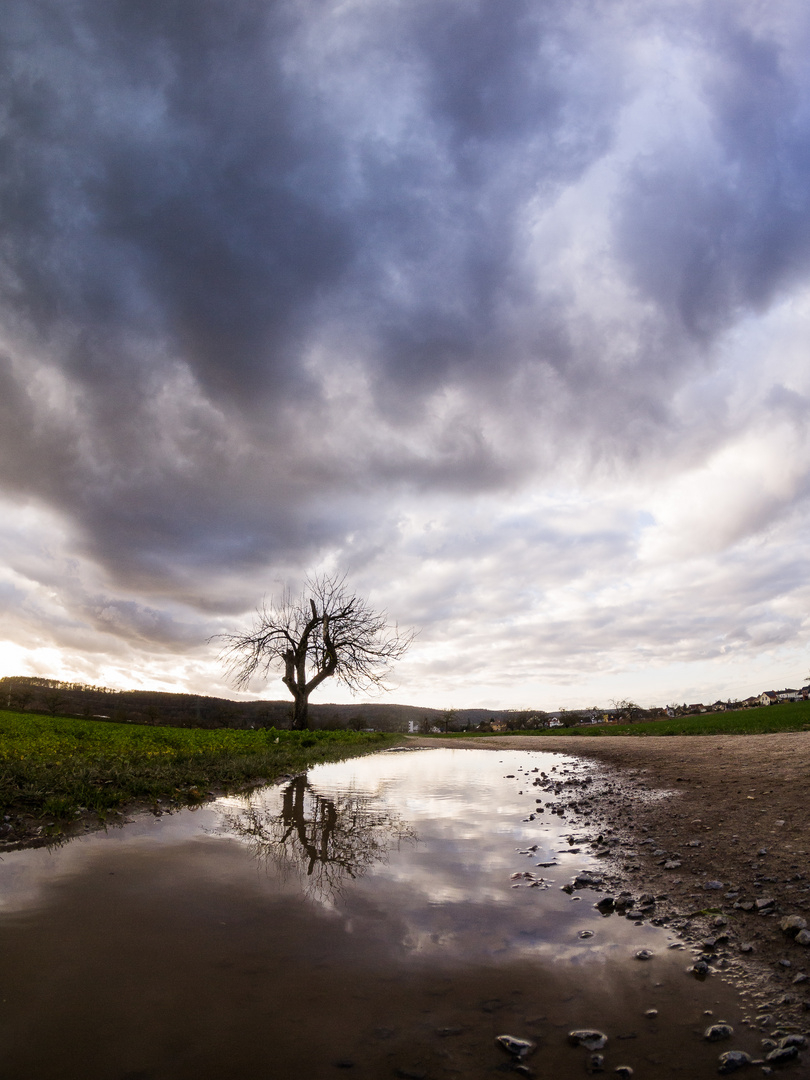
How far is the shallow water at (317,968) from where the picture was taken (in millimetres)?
2098

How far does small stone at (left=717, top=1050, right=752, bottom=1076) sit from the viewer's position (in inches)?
82.8

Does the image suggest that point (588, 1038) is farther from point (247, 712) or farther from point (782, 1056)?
point (247, 712)

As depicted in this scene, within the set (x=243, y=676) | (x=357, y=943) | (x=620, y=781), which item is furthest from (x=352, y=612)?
(x=357, y=943)

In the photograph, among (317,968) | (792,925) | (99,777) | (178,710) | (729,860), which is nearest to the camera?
(317,968)

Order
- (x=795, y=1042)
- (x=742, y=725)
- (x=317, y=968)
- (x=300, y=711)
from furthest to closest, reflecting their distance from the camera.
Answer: (x=742, y=725)
(x=300, y=711)
(x=317, y=968)
(x=795, y=1042)

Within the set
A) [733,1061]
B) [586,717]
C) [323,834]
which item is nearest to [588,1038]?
[733,1061]

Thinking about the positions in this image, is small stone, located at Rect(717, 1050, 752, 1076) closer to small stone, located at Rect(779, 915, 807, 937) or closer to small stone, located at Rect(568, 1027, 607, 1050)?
small stone, located at Rect(568, 1027, 607, 1050)

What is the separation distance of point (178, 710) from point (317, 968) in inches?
2637

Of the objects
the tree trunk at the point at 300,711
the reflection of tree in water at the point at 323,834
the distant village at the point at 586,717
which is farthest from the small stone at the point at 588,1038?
the distant village at the point at 586,717

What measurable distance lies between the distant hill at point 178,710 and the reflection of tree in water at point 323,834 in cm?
2871

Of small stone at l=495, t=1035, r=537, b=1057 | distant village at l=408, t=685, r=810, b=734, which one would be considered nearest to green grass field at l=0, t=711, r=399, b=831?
small stone at l=495, t=1035, r=537, b=1057

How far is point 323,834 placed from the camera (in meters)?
5.63

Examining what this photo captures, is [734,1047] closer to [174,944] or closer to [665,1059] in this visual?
[665,1059]

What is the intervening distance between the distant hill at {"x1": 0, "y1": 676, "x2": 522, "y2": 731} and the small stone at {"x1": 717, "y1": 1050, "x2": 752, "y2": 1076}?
3436cm
